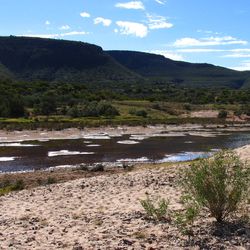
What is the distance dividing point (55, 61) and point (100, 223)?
7066 inches

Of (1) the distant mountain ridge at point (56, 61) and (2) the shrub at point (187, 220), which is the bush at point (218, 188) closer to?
(2) the shrub at point (187, 220)

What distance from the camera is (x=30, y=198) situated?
687 inches

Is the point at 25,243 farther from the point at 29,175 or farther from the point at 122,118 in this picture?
the point at 122,118

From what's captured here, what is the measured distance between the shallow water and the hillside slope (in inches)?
4898

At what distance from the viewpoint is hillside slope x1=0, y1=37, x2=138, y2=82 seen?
7096 inches

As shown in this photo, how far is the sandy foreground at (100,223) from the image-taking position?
10.7 m

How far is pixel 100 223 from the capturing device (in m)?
12.7

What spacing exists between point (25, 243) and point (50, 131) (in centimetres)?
4580

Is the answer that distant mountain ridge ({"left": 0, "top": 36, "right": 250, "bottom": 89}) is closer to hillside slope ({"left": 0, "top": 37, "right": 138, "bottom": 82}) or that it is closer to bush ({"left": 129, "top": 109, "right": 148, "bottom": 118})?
hillside slope ({"left": 0, "top": 37, "right": 138, "bottom": 82})

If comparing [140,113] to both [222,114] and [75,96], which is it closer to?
[222,114]

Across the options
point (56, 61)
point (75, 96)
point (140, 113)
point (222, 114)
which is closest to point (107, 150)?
point (140, 113)

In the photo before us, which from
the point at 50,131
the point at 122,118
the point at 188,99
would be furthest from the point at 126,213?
the point at 188,99

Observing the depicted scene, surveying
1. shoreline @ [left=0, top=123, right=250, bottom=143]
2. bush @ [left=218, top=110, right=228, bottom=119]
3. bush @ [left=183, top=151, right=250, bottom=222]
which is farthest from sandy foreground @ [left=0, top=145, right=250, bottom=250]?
bush @ [left=218, top=110, right=228, bottom=119]

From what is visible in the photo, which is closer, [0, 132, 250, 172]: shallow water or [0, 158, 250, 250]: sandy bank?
[0, 158, 250, 250]: sandy bank
